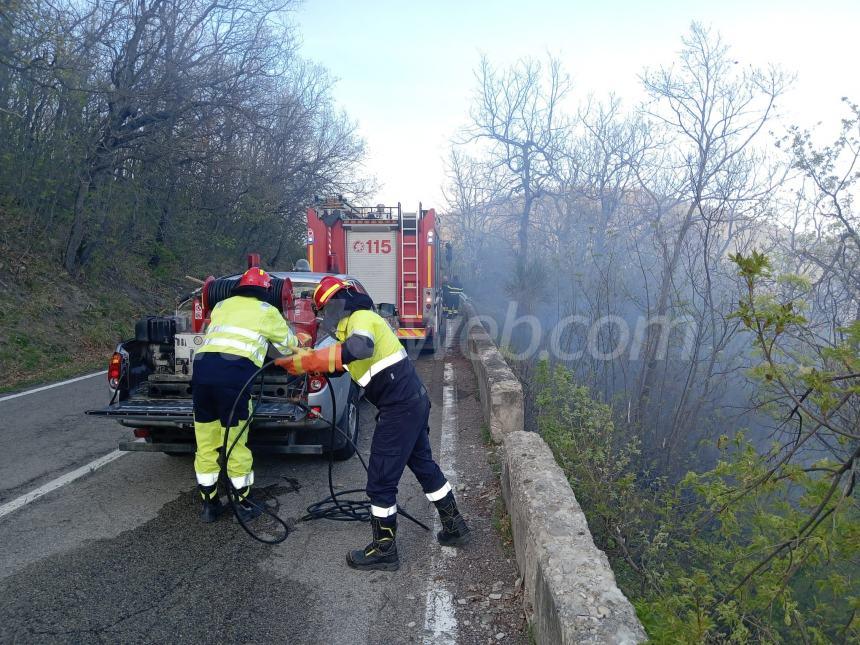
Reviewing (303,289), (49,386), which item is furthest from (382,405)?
(49,386)

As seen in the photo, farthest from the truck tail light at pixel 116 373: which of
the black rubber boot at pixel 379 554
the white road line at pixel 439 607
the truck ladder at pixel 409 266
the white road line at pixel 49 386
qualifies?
the truck ladder at pixel 409 266

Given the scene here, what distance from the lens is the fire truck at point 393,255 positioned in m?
11.4

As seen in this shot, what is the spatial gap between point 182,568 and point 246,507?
78 centimetres

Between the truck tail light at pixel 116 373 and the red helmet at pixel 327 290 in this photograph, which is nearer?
the red helmet at pixel 327 290

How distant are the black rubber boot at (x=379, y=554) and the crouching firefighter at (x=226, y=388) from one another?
3.59 ft

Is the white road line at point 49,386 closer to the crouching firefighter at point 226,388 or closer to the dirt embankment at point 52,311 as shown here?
the dirt embankment at point 52,311

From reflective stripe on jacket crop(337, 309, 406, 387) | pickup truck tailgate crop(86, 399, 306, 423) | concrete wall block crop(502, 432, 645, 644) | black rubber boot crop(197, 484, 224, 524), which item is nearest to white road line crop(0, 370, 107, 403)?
pickup truck tailgate crop(86, 399, 306, 423)

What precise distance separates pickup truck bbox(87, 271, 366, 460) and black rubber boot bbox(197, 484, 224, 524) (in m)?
0.54

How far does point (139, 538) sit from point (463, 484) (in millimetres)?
2439

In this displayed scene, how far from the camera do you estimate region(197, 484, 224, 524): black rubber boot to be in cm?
421

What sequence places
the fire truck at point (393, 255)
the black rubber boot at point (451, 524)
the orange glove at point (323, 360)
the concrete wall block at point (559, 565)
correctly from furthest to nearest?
the fire truck at point (393, 255) → the black rubber boot at point (451, 524) → the orange glove at point (323, 360) → the concrete wall block at point (559, 565)

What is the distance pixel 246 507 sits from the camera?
4.36m

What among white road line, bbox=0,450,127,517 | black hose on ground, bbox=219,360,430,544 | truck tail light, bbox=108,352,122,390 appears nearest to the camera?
black hose on ground, bbox=219,360,430,544

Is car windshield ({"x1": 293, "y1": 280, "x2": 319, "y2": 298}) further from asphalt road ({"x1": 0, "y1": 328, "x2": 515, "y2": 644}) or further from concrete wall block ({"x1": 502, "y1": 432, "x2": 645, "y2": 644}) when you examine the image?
concrete wall block ({"x1": 502, "y1": 432, "x2": 645, "y2": 644})
